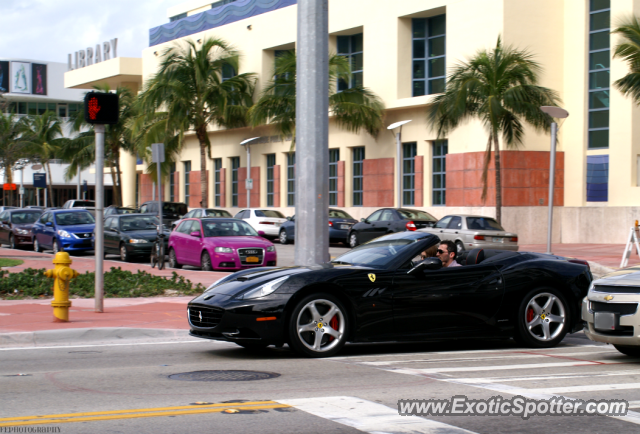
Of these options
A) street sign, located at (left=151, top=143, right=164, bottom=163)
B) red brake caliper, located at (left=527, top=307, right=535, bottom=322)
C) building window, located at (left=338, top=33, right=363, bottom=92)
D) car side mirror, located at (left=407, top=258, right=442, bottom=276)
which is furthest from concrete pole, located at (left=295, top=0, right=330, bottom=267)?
building window, located at (left=338, top=33, right=363, bottom=92)

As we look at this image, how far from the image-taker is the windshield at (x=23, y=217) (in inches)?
1199

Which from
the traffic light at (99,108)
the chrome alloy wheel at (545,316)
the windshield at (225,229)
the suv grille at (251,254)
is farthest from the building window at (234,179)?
the chrome alloy wheel at (545,316)

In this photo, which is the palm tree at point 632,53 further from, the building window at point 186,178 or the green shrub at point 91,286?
the building window at point 186,178

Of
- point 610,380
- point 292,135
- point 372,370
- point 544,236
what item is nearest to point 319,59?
point 372,370

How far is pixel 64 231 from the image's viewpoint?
2562cm

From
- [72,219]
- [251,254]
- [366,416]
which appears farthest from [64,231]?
[366,416]

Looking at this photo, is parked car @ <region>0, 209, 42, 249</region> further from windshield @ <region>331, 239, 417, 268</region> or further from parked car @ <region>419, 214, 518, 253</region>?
windshield @ <region>331, 239, 417, 268</region>

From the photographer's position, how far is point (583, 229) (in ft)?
103

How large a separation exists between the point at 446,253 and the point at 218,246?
36.0 feet

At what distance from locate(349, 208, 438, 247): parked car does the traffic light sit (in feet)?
59.1

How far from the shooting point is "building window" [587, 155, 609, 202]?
102 feet

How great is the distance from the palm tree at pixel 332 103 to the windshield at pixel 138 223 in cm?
1270

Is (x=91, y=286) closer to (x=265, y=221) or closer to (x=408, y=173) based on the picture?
(x=265, y=221)

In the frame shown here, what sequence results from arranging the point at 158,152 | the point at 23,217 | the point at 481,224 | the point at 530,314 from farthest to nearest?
the point at 23,217
the point at 481,224
the point at 158,152
the point at 530,314
